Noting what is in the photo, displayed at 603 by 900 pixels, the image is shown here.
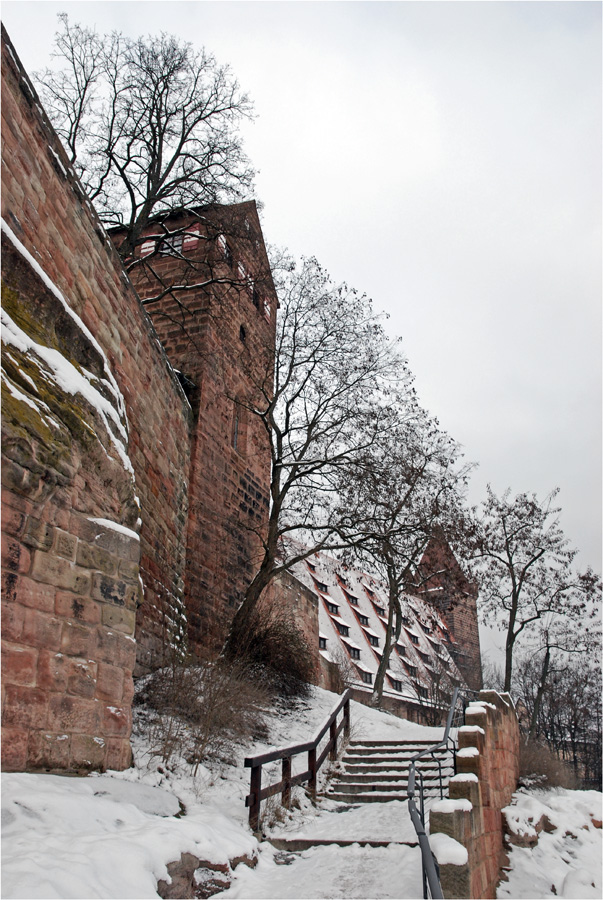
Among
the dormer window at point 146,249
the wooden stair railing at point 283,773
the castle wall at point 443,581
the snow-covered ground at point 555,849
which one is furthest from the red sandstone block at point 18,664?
the dormer window at point 146,249

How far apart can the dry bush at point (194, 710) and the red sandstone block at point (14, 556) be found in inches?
106

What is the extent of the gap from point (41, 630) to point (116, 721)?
3.98 ft

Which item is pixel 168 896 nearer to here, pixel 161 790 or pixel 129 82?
pixel 161 790

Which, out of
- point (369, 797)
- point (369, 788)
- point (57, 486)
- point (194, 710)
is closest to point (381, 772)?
point (369, 788)

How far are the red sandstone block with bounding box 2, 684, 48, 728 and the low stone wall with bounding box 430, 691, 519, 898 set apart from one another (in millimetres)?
3572

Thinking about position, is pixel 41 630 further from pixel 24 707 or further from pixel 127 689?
pixel 127 689

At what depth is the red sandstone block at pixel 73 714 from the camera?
475 centimetres

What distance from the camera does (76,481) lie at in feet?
17.8

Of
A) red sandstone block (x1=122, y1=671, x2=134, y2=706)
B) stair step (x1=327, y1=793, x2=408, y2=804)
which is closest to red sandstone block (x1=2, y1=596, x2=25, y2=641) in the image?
red sandstone block (x1=122, y1=671, x2=134, y2=706)

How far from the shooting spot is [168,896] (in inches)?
171

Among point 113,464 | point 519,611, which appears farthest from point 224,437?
point 519,611

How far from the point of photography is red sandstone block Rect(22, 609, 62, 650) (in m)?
4.60

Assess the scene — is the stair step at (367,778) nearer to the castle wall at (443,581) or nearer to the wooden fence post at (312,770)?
the wooden fence post at (312,770)

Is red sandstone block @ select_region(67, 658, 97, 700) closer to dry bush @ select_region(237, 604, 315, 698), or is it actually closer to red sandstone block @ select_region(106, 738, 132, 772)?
red sandstone block @ select_region(106, 738, 132, 772)
